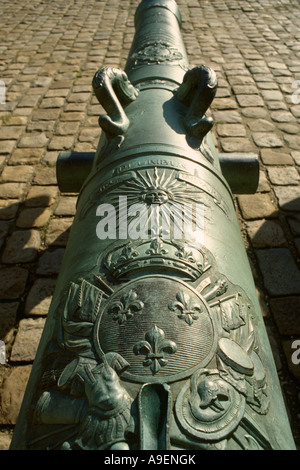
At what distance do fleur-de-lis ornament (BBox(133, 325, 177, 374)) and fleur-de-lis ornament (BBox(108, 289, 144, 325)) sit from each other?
9 centimetres

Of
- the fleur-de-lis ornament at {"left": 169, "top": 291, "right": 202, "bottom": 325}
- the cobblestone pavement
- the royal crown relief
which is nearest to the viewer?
the royal crown relief

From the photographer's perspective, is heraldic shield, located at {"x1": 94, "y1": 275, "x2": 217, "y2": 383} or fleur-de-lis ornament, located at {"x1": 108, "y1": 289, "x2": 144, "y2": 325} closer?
heraldic shield, located at {"x1": 94, "y1": 275, "x2": 217, "y2": 383}

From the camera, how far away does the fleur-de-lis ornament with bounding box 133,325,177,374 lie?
3.59 ft

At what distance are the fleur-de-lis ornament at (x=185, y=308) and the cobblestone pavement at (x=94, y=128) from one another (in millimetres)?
1629

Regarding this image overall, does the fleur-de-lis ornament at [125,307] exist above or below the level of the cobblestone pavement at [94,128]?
below

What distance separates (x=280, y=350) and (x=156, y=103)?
6.30 feet

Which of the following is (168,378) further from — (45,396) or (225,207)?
(225,207)

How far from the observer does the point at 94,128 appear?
547 centimetres

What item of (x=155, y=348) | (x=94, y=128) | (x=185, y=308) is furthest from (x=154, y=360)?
(x=94, y=128)

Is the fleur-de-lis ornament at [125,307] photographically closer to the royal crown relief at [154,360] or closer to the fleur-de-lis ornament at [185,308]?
the royal crown relief at [154,360]

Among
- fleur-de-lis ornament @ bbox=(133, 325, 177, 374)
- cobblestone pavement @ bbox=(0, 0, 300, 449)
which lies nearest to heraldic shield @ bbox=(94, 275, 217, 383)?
fleur-de-lis ornament @ bbox=(133, 325, 177, 374)

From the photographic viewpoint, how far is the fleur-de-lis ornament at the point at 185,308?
47.1 inches

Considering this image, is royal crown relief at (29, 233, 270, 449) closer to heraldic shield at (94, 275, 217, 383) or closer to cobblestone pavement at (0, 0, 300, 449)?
heraldic shield at (94, 275, 217, 383)

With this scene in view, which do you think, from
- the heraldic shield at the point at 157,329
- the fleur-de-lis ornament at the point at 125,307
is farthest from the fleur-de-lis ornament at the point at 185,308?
the fleur-de-lis ornament at the point at 125,307
